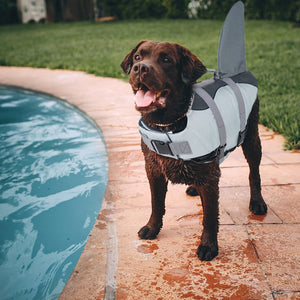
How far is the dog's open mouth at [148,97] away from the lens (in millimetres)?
2027

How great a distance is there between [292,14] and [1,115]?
16.8 metres

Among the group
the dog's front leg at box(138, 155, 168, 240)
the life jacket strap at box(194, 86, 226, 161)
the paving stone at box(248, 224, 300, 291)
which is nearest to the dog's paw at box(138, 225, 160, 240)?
the dog's front leg at box(138, 155, 168, 240)

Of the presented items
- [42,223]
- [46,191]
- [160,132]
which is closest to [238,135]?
[160,132]

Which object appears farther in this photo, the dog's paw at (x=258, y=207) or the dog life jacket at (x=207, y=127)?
the dog's paw at (x=258, y=207)

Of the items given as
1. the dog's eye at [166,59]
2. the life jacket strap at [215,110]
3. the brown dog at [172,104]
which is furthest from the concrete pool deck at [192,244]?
the dog's eye at [166,59]

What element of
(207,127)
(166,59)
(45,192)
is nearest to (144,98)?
(166,59)

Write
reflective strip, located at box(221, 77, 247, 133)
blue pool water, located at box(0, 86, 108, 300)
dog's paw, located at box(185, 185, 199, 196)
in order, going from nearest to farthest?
1. reflective strip, located at box(221, 77, 247, 133)
2. blue pool water, located at box(0, 86, 108, 300)
3. dog's paw, located at box(185, 185, 199, 196)

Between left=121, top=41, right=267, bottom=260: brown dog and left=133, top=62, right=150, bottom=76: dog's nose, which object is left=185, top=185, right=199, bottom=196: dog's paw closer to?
left=121, top=41, right=267, bottom=260: brown dog

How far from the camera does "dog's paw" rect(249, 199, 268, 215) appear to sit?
8.91 ft

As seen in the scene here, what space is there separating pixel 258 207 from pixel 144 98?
4.50ft

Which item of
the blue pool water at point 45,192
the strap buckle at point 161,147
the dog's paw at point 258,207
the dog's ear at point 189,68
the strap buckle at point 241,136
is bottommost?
the blue pool water at point 45,192

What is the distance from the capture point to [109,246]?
238cm

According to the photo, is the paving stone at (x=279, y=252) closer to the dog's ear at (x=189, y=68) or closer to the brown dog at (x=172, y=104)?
the brown dog at (x=172, y=104)

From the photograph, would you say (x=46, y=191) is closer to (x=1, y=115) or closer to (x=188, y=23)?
(x=1, y=115)
